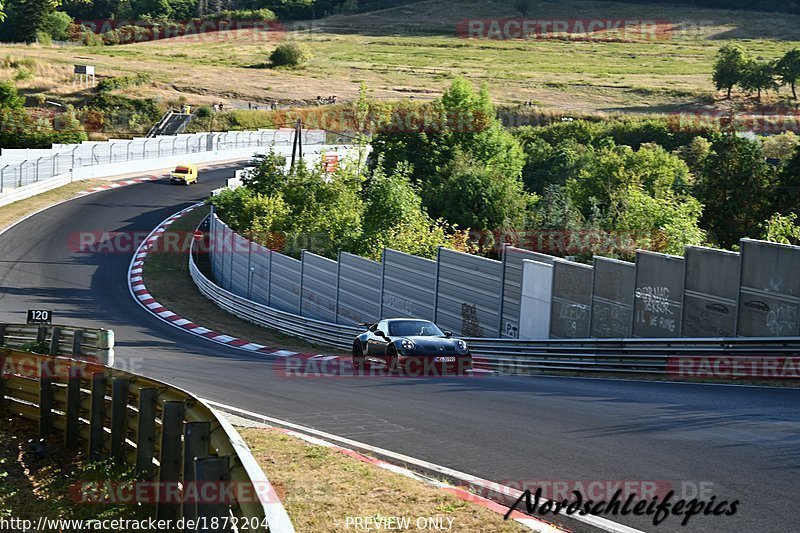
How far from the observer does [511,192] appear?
191ft

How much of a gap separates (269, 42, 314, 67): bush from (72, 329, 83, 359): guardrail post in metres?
125

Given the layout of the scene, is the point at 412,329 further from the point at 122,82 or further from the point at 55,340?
the point at 122,82

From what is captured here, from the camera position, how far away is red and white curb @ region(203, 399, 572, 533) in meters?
8.79

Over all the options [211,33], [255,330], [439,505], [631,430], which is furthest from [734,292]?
[211,33]

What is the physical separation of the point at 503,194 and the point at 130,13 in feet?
432

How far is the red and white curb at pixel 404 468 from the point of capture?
8789 mm

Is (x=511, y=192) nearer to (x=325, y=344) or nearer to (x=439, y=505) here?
(x=325, y=344)

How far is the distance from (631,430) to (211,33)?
167 meters

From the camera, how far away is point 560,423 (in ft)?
43.8

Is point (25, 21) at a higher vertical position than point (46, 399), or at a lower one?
higher

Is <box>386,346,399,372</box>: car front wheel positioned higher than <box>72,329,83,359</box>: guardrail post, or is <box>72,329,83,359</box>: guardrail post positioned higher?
<box>72,329,83,359</box>: guardrail post

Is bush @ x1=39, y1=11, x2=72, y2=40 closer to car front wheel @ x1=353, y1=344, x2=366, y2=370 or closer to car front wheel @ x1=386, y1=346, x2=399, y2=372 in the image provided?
car front wheel @ x1=353, y1=344, x2=366, y2=370

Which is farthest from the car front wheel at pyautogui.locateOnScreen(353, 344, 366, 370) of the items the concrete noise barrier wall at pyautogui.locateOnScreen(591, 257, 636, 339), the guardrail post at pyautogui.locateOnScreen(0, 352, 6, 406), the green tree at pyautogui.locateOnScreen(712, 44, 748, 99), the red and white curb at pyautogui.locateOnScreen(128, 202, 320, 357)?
the green tree at pyautogui.locateOnScreen(712, 44, 748, 99)

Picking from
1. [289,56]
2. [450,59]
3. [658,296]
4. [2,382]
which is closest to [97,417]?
[2,382]
